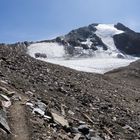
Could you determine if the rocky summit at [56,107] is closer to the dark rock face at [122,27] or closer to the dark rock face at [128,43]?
the dark rock face at [128,43]

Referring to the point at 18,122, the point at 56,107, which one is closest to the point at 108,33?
the point at 56,107

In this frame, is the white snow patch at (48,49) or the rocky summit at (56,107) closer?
the rocky summit at (56,107)

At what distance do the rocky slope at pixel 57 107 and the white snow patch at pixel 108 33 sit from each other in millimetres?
130634

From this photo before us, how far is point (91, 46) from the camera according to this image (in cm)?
16262

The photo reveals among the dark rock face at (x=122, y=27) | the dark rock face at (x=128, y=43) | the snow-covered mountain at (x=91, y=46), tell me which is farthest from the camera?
the dark rock face at (x=122, y=27)

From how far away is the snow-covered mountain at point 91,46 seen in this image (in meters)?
146

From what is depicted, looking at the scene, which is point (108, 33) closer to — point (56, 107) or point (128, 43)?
point (128, 43)

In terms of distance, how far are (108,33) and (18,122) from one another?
6560 inches

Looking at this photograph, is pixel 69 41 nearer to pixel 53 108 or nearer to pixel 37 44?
pixel 37 44

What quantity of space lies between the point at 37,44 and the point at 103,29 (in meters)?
43.1

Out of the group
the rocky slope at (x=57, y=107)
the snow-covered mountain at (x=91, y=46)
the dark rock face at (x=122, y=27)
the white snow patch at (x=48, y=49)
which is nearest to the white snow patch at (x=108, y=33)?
the snow-covered mountain at (x=91, y=46)

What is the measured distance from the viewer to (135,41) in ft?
538

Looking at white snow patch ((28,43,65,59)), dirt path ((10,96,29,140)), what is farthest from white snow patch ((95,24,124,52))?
dirt path ((10,96,29,140))

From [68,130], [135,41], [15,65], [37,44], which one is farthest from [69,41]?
[68,130]
